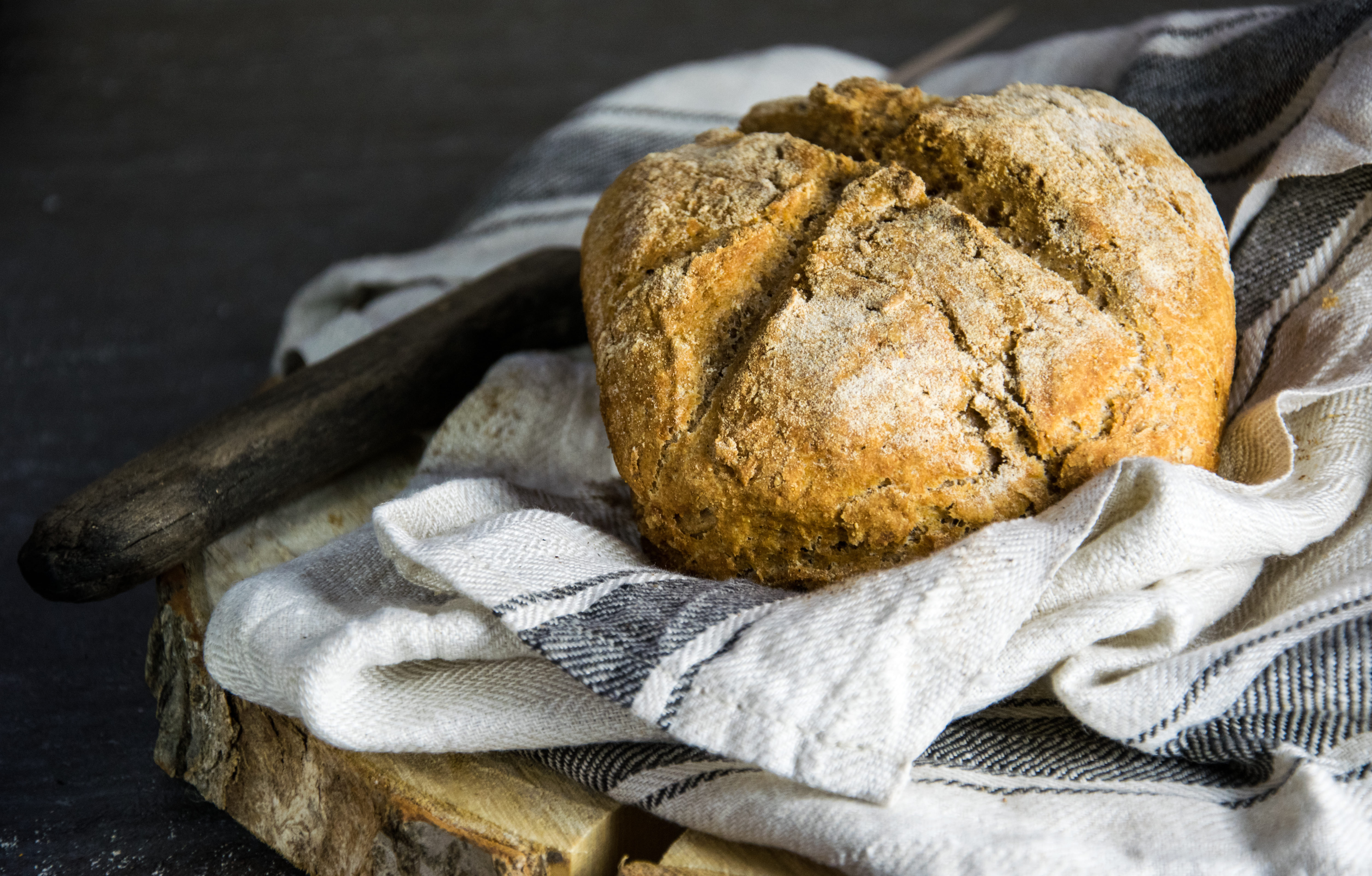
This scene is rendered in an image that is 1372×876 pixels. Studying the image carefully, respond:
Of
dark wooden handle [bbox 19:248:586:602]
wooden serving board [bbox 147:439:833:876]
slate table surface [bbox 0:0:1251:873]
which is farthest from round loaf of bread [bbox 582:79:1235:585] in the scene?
slate table surface [bbox 0:0:1251:873]

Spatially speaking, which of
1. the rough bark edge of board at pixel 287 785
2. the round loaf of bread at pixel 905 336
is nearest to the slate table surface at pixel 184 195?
the rough bark edge of board at pixel 287 785

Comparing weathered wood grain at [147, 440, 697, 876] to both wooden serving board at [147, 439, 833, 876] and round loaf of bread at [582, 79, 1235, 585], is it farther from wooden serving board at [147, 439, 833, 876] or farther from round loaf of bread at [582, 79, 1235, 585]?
round loaf of bread at [582, 79, 1235, 585]

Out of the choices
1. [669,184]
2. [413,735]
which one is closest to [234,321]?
[669,184]

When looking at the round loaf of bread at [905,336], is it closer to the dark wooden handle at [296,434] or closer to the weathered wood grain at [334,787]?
the weathered wood grain at [334,787]

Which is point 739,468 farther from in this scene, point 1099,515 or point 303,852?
point 303,852

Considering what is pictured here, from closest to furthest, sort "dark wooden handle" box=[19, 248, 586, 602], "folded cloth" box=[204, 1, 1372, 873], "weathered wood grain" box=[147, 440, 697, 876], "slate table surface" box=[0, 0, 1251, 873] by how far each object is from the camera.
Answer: "folded cloth" box=[204, 1, 1372, 873] < "weathered wood grain" box=[147, 440, 697, 876] < "dark wooden handle" box=[19, 248, 586, 602] < "slate table surface" box=[0, 0, 1251, 873]

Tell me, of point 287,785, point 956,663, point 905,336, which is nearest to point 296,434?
point 287,785
